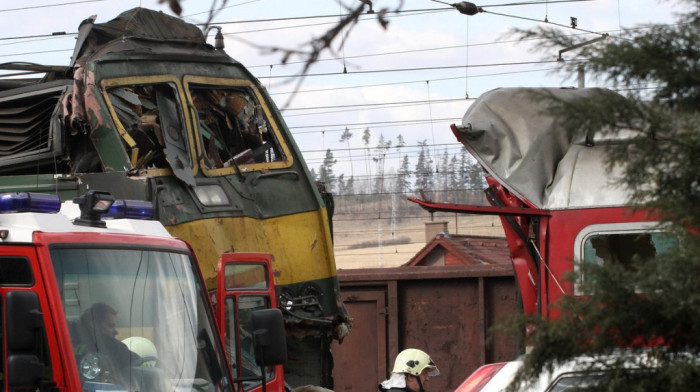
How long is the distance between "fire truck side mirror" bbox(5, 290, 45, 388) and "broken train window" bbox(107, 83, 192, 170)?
320 cm

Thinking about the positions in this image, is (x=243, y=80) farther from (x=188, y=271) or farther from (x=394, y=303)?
(x=394, y=303)

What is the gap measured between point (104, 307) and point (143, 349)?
0.97ft

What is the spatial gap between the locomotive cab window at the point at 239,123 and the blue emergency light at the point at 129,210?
2477mm

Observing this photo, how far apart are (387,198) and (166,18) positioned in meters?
90.9

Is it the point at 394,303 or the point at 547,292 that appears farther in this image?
the point at 394,303

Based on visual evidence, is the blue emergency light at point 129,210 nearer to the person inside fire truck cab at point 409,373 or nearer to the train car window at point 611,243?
the person inside fire truck cab at point 409,373

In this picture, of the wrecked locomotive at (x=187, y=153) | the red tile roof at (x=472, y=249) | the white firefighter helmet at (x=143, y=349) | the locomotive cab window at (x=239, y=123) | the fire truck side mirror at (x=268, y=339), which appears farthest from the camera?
the red tile roof at (x=472, y=249)

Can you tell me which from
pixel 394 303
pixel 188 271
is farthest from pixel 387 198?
pixel 188 271

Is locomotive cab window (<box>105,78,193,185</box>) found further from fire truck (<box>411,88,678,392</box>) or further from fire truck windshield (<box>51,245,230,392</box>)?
fire truck windshield (<box>51,245,230,392</box>)

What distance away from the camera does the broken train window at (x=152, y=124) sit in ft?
26.0

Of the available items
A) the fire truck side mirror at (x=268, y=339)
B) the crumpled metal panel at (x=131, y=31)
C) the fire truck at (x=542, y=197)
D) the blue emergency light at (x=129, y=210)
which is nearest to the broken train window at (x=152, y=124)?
the crumpled metal panel at (x=131, y=31)

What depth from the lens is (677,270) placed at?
10.8 feet

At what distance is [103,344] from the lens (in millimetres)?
5145

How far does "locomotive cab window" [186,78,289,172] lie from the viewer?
8.70 metres
